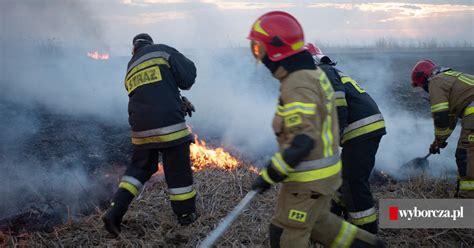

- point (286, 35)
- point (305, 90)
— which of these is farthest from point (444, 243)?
point (286, 35)

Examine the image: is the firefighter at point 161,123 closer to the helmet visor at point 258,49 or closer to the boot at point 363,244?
the helmet visor at point 258,49

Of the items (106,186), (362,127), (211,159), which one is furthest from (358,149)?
(106,186)

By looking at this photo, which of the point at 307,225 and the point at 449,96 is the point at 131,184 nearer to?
the point at 307,225

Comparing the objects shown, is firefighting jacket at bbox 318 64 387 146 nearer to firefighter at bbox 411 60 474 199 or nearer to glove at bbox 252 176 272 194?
firefighter at bbox 411 60 474 199

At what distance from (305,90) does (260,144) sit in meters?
4.58

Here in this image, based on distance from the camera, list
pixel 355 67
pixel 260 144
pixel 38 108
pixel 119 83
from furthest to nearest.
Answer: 1. pixel 355 67
2. pixel 119 83
3. pixel 38 108
4. pixel 260 144

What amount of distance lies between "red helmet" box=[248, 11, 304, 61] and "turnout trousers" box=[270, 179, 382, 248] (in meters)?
0.95

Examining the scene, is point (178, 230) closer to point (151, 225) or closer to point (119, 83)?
point (151, 225)

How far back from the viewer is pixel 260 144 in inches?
283

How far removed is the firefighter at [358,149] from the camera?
3973 mm

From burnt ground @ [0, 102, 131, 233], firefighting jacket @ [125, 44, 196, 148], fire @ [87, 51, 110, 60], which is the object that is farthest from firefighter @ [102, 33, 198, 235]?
fire @ [87, 51, 110, 60]

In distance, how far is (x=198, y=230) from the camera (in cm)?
403

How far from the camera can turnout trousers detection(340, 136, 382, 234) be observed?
397cm

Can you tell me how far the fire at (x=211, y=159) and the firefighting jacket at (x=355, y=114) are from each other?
7.02 feet
